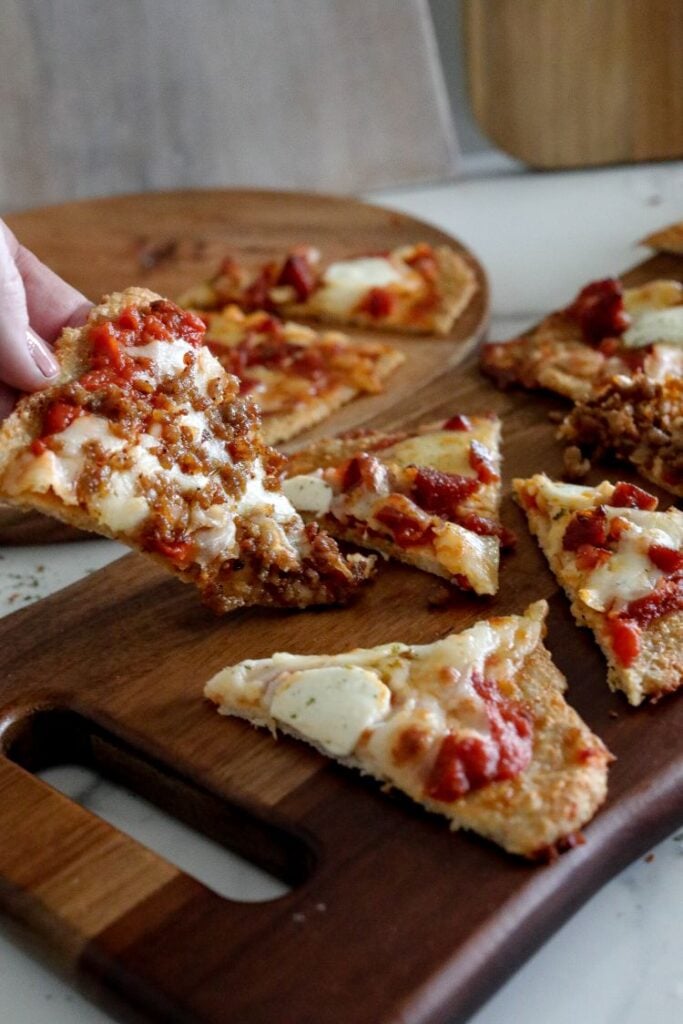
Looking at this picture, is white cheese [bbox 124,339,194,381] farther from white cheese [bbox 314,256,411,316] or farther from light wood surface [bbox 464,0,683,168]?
light wood surface [bbox 464,0,683,168]

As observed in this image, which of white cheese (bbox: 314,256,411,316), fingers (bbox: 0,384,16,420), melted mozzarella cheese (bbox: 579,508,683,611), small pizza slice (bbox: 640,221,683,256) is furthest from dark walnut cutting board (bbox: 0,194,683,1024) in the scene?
small pizza slice (bbox: 640,221,683,256)

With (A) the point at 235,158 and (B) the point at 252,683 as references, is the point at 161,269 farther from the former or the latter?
(B) the point at 252,683

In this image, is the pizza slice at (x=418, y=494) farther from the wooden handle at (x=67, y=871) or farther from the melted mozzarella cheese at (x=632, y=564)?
the wooden handle at (x=67, y=871)

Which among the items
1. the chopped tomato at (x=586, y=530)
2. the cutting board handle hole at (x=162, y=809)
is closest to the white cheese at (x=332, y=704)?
the cutting board handle hole at (x=162, y=809)

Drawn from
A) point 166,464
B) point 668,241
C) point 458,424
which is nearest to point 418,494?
point 458,424

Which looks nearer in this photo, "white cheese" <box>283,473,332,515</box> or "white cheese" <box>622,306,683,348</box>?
A: "white cheese" <box>283,473,332,515</box>

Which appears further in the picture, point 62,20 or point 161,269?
point 62,20

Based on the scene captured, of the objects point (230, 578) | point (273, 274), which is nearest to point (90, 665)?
point (230, 578)
